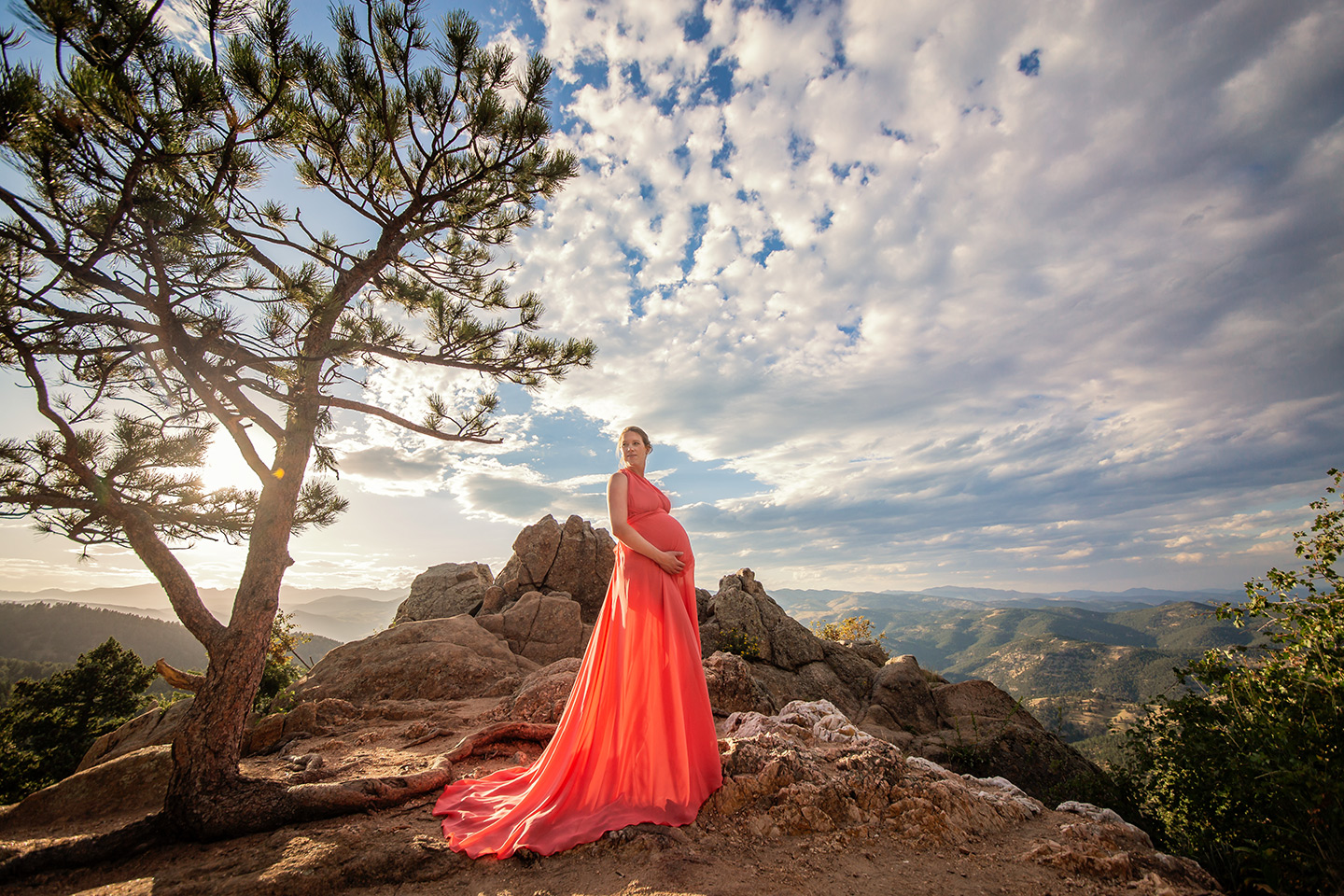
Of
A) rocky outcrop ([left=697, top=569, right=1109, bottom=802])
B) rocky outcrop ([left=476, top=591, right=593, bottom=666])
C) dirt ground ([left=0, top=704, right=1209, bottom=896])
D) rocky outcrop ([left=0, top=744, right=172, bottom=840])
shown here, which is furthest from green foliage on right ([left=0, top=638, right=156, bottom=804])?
rocky outcrop ([left=697, top=569, right=1109, bottom=802])

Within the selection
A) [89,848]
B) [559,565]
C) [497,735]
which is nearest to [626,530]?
[497,735]

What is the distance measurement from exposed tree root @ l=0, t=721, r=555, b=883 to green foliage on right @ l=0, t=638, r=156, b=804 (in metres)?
18.0

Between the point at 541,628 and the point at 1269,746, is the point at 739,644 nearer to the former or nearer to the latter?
the point at 541,628

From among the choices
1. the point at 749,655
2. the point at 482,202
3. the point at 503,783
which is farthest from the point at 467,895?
the point at 749,655

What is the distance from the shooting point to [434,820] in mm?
4262

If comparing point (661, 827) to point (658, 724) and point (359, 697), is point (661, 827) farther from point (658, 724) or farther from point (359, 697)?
point (359, 697)

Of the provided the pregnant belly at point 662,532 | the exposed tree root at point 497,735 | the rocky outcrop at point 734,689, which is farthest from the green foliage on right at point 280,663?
the rocky outcrop at point 734,689

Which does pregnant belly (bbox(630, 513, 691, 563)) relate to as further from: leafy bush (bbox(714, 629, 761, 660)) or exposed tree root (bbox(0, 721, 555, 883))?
leafy bush (bbox(714, 629, 761, 660))

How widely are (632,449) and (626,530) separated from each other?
34.1 inches

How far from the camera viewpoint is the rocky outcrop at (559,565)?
16.0 meters

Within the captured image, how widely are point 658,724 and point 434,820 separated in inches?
79.3

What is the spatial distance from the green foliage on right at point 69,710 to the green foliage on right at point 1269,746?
2458 cm

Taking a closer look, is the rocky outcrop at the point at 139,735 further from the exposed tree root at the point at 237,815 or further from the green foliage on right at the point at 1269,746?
the green foliage on right at the point at 1269,746

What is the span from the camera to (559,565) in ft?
53.8
